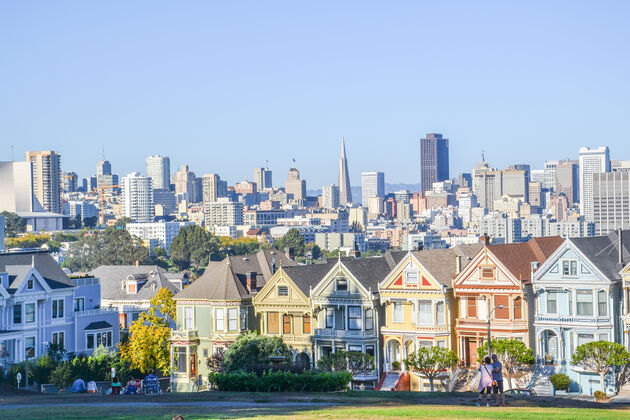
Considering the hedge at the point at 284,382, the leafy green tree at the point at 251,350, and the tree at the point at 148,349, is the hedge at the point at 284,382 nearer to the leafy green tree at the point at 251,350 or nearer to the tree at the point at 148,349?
the leafy green tree at the point at 251,350

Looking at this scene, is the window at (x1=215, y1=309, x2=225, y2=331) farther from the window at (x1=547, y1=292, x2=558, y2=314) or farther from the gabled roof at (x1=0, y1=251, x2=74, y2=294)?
the window at (x1=547, y1=292, x2=558, y2=314)

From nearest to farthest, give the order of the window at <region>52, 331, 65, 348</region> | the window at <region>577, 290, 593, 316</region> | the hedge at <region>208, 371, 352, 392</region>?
the hedge at <region>208, 371, 352, 392</region>, the window at <region>577, 290, 593, 316</region>, the window at <region>52, 331, 65, 348</region>

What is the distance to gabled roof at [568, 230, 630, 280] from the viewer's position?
62469 millimetres

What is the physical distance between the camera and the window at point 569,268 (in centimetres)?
6297

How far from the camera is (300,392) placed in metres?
48.4

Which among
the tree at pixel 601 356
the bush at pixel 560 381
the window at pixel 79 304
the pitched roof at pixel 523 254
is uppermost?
the pitched roof at pixel 523 254

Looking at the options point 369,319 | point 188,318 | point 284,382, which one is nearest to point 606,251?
point 369,319

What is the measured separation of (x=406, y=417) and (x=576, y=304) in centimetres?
2889

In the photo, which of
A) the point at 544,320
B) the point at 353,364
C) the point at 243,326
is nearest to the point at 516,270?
the point at 544,320

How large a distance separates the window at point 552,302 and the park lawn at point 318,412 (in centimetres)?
2364

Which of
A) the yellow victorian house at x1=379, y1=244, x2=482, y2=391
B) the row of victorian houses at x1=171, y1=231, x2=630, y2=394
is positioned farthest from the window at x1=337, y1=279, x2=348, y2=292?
the yellow victorian house at x1=379, y1=244, x2=482, y2=391

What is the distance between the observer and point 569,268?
63.2 meters

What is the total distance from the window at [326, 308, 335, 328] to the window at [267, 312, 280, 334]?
3.47 metres

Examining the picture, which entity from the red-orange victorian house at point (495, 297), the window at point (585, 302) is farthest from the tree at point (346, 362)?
the window at point (585, 302)
